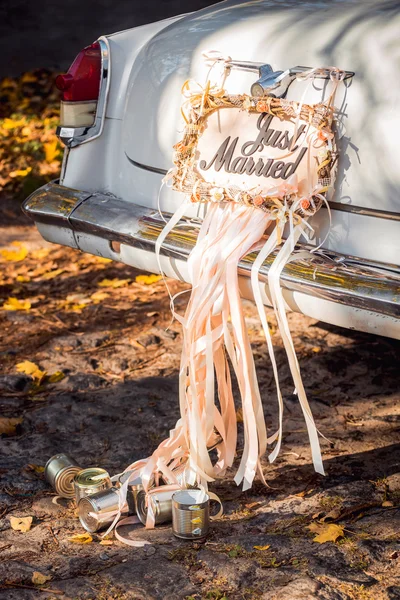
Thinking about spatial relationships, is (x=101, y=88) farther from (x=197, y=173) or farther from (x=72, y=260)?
(x=72, y=260)

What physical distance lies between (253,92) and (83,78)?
34.0 inches

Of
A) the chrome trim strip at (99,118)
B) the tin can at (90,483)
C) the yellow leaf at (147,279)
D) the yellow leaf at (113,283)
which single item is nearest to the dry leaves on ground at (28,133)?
the yellow leaf at (113,283)

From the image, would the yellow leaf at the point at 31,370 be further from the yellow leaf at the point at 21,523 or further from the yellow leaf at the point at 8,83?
the yellow leaf at the point at 8,83

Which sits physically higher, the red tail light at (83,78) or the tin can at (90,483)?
the red tail light at (83,78)

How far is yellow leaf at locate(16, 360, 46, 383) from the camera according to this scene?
3.43 meters

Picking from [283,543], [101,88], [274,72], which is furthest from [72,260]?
[283,543]

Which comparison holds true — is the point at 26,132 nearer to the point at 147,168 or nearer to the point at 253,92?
the point at 147,168

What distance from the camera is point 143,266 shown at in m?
2.92

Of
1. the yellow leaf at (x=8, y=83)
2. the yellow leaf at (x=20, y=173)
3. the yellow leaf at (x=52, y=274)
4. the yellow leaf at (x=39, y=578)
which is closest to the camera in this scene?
the yellow leaf at (x=39, y=578)

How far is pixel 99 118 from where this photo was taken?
315 cm

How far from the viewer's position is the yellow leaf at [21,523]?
7.95 feet

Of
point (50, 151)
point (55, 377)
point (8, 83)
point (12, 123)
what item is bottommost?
point (55, 377)

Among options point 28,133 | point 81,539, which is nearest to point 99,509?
point 81,539

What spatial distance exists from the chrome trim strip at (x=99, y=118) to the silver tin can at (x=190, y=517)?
59.8 inches
